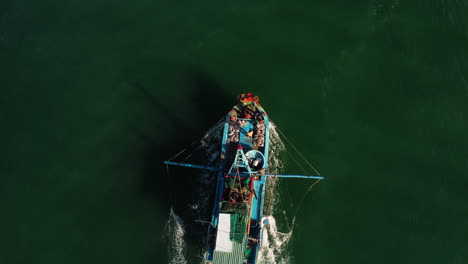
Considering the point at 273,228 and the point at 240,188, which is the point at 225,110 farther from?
the point at 273,228

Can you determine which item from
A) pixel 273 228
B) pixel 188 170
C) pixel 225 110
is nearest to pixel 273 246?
pixel 273 228

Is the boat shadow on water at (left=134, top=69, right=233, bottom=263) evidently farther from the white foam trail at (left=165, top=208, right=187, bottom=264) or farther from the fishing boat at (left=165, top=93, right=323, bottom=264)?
the fishing boat at (left=165, top=93, right=323, bottom=264)

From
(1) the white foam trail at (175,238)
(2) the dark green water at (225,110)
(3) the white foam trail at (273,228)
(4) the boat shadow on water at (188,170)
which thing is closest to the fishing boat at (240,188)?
(3) the white foam trail at (273,228)

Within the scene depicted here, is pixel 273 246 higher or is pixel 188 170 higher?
pixel 188 170

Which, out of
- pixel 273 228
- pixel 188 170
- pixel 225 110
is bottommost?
pixel 273 228

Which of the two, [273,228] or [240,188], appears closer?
[240,188]

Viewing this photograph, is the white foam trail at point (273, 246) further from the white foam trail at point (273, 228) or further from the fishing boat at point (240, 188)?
the fishing boat at point (240, 188)

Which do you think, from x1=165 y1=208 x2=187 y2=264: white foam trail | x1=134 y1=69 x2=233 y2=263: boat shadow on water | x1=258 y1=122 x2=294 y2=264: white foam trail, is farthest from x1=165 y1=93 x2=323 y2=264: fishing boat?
x1=165 y1=208 x2=187 y2=264: white foam trail
